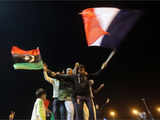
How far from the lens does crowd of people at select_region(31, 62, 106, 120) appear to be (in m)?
3.80

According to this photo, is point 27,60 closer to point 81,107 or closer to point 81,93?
point 81,93

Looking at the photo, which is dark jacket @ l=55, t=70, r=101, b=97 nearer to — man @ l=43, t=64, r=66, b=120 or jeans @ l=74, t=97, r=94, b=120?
jeans @ l=74, t=97, r=94, b=120

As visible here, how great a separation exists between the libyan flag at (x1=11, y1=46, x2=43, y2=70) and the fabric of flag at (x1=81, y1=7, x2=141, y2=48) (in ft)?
5.45

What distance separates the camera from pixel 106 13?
4.96 m

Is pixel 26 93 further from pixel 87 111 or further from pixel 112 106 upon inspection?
pixel 87 111

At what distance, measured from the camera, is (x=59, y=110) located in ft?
15.1

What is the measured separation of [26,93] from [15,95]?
3.46 ft

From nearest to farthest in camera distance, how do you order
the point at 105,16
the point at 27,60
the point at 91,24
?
the point at 105,16 < the point at 91,24 < the point at 27,60

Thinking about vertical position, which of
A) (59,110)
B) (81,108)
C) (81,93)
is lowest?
(59,110)

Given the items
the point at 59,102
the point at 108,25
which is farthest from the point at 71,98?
the point at 108,25

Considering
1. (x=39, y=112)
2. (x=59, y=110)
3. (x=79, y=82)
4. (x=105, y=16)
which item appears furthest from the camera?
(x=105, y=16)

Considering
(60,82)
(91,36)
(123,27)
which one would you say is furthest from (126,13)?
(60,82)

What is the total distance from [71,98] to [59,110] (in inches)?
30.1

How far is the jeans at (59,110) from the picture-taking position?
452 cm
